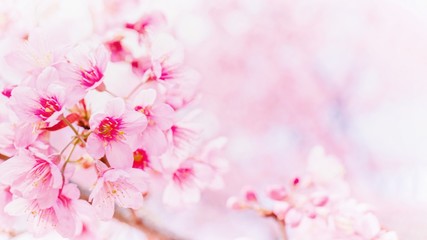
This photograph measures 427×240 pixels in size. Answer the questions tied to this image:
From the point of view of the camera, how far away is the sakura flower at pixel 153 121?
24.5 inches

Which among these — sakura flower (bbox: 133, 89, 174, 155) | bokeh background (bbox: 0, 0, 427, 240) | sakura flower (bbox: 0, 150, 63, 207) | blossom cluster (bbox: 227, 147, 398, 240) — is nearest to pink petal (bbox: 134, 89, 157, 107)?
sakura flower (bbox: 133, 89, 174, 155)

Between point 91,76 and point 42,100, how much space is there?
0.18 ft

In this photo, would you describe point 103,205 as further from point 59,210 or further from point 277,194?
point 277,194

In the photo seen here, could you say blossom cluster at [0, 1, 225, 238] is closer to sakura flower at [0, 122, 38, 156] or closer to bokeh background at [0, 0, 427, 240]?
sakura flower at [0, 122, 38, 156]

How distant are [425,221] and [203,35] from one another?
0.66 meters

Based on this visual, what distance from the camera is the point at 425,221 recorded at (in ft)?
3.47

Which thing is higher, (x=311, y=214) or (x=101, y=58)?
(x=311, y=214)

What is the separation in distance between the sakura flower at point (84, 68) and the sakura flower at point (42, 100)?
14mm

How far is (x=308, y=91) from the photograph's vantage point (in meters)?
1.39

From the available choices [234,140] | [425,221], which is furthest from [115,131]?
[234,140]

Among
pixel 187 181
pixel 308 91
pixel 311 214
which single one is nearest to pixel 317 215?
pixel 311 214

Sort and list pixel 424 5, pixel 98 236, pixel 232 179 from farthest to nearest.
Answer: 1. pixel 232 179
2. pixel 424 5
3. pixel 98 236

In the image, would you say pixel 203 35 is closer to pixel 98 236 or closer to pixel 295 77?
pixel 295 77

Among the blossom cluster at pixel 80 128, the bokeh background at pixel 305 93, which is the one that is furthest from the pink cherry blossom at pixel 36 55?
the bokeh background at pixel 305 93
